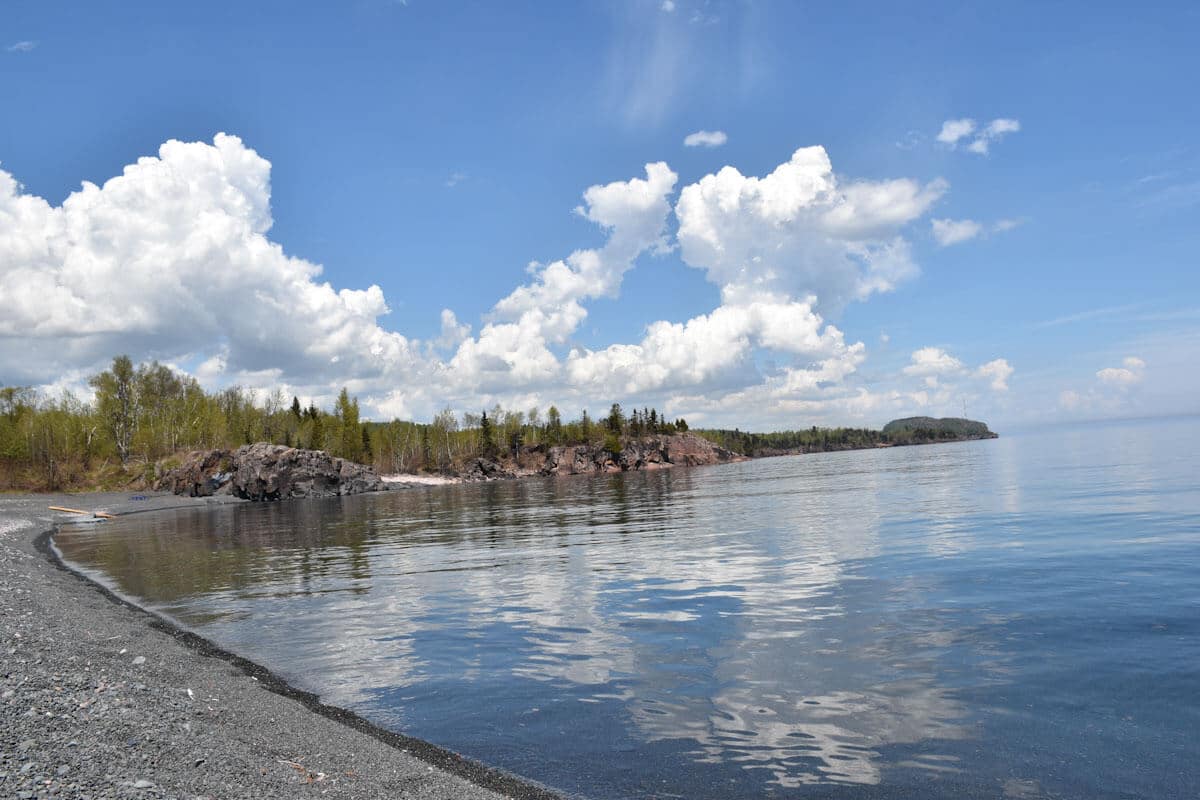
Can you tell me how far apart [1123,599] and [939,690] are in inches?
474

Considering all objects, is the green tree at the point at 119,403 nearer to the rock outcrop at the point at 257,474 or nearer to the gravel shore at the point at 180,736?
the rock outcrop at the point at 257,474

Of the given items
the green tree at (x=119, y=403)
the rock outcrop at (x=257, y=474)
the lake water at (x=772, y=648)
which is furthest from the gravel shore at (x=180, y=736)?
the green tree at (x=119, y=403)

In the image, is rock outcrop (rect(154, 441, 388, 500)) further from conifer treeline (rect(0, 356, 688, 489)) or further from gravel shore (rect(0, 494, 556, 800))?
gravel shore (rect(0, 494, 556, 800))

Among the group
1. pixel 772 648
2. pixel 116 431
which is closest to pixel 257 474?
pixel 116 431

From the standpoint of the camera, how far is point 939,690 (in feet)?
47.6

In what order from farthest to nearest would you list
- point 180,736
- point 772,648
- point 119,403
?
point 119,403
point 772,648
point 180,736

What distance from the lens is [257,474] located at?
139375mm

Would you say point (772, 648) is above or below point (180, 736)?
below

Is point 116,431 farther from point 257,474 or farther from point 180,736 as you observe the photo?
point 180,736

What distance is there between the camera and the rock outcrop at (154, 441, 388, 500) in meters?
141

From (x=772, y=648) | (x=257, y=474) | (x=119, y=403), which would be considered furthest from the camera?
(x=119, y=403)

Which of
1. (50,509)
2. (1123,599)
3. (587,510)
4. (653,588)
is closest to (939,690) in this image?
(1123,599)

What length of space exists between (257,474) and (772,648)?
14359cm

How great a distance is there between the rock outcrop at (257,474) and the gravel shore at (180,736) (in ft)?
436
